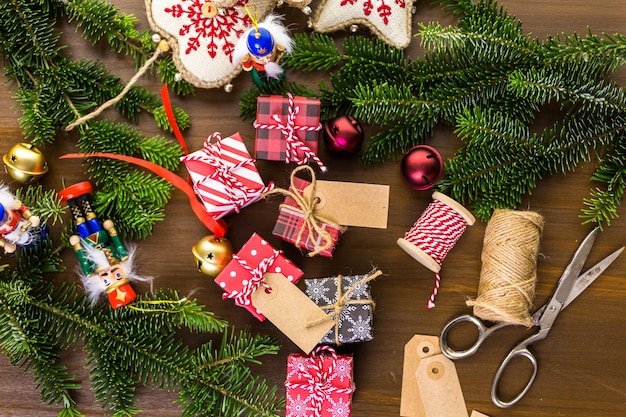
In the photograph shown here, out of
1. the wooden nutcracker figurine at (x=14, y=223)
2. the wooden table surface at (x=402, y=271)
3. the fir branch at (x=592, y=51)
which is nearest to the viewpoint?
the fir branch at (x=592, y=51)

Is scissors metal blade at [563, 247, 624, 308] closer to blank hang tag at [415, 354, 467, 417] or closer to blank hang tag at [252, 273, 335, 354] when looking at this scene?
blank hang tag at [415, 354, 467, 417]

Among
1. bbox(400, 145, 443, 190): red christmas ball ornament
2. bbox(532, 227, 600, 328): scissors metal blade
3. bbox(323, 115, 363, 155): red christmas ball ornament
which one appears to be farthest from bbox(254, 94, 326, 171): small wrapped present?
bbox(532, 227, 600, 328): scissors metal blade

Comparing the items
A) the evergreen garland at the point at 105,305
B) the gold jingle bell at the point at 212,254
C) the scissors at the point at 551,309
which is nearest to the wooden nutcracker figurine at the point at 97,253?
the evergreen garland at the point at 105,305

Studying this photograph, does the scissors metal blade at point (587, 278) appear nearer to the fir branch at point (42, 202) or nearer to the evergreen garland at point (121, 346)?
the evergreen garland at point (121, 346)

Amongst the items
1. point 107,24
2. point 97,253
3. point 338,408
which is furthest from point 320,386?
point 107,24

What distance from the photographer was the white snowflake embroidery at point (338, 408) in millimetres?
1297

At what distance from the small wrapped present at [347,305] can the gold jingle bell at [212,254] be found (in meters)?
0.23

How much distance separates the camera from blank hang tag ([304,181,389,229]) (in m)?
1.31

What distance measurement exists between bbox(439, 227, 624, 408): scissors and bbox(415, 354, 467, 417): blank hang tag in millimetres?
40

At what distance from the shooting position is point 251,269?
1.29 m

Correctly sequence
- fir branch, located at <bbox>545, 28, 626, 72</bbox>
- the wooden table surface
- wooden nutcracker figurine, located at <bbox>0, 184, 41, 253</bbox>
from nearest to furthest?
1. fir branch, located at <bbox>545, 28, 626, 72</bbox>
2. wooden nutcracker figurine, located at <bbox>0, 184, 41, 253</bbox>
3. the wooden table surface

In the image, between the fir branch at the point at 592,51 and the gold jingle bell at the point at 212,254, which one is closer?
the fir branch at the point at 592,51

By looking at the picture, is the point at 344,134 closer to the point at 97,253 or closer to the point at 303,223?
the point at 303,223

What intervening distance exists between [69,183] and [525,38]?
1.18 m
